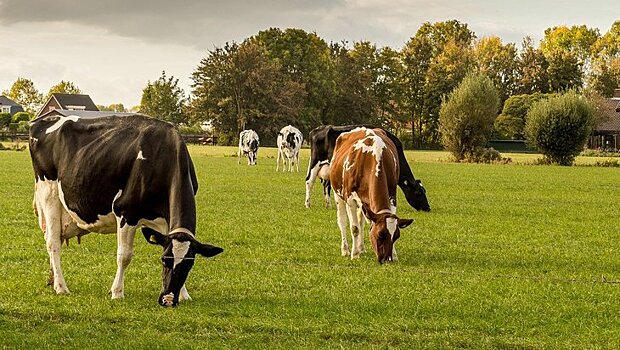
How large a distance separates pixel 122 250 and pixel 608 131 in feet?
327

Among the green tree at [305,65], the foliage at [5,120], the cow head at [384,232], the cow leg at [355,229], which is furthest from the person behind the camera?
the foliage at [5,120]

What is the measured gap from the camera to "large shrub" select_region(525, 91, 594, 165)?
57.4 metres

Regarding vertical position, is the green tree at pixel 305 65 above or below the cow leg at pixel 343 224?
above

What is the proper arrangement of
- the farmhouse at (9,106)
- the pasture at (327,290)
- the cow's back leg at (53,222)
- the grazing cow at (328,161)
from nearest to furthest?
the pasture at (327,290), the cow's back leg at (53,222), the grazing cow at (328,161), the farmhouse at (9,106)

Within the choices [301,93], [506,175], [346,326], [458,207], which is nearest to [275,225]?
[458,207]

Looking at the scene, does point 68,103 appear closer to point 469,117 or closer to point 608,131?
point 608,131

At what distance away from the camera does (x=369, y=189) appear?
1334cm

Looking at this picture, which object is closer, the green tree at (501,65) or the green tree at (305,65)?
the green tree at (305,65)

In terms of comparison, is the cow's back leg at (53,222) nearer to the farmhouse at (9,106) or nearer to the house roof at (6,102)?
the farmhouse at (9,106)

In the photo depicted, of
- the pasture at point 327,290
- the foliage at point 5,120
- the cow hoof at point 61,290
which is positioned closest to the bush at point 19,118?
the foliage at point 5,120

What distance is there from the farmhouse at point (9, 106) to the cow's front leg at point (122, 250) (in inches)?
6471

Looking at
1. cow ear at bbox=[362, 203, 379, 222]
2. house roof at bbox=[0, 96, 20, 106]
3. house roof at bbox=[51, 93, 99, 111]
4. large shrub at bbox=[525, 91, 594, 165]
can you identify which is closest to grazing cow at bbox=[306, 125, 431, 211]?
cow ear at bbox=[362, 203, 379, 222]

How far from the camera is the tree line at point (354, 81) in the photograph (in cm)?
9256

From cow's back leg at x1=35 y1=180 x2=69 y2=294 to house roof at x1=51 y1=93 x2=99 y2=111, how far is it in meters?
136
